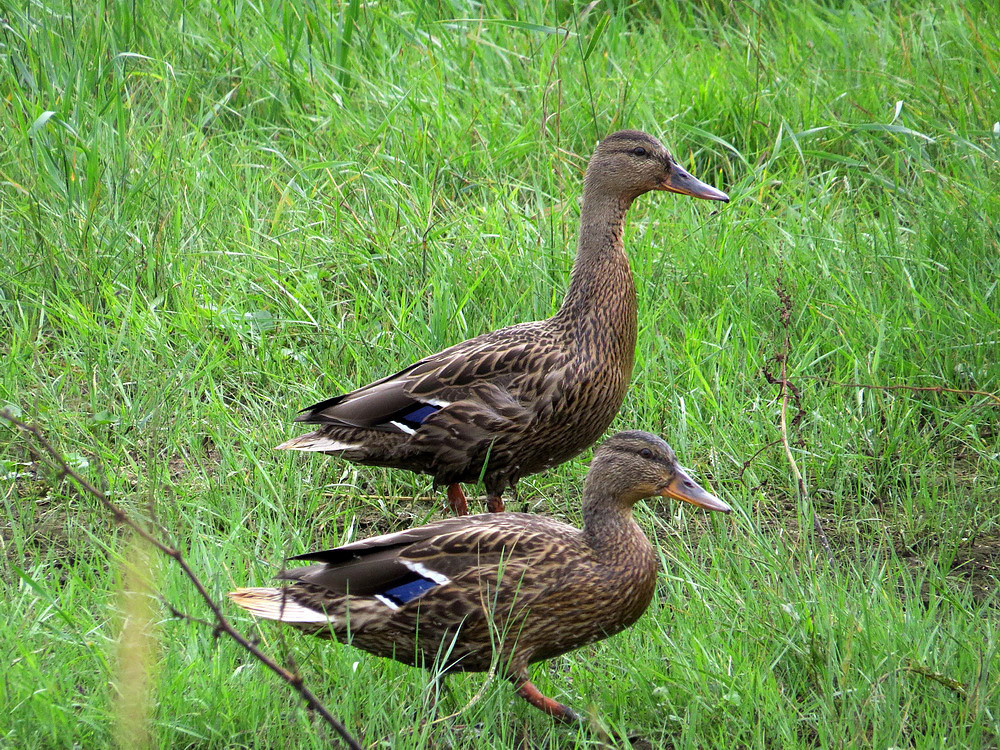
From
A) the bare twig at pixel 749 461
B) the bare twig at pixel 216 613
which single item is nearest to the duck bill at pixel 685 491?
the bare twig at pixel 749 461

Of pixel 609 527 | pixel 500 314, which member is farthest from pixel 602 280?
pixel 609 527

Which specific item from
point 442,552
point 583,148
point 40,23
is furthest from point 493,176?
point 442,552

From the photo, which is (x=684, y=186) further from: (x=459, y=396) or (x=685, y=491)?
(x=685, y=491)

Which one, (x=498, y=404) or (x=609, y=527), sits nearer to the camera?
(x=609, y=527)

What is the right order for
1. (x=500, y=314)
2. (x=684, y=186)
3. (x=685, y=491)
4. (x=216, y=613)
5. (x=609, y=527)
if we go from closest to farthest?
1. (x=216, y=613)
2. (x=609, y=527)
3. (x=685, y=491)
4. (x=684, y=186)
5. (x=500, y=314)

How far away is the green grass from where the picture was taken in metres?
3.36

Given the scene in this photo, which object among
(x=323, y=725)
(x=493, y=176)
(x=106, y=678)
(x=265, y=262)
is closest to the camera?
(x=323, y=725)

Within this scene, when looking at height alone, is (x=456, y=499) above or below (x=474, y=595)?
below

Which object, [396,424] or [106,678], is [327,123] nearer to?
[396,424]

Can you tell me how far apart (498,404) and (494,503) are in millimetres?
395

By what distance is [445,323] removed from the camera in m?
5.05

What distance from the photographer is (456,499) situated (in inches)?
179

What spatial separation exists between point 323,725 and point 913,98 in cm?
453

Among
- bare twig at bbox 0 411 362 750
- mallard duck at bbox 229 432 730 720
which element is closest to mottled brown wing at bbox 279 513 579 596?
mallard duck at bbox 229 432 730 720
